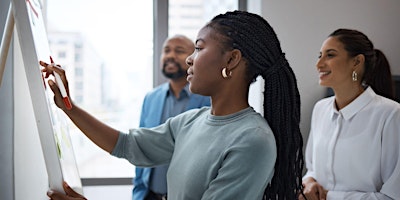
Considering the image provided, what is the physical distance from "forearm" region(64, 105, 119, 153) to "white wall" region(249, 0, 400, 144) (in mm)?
1653

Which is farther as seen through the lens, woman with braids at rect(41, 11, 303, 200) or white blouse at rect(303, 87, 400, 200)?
white blouse at rect(303, 87, 400, 200)

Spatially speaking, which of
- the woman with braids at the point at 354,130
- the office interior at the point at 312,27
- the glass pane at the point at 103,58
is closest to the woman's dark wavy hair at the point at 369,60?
the woman with braids at the point at 354,130

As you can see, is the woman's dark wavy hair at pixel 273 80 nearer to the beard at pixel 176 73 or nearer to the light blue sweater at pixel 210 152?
the light blue sweater at pixel 210 152

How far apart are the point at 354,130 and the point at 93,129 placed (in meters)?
1.06

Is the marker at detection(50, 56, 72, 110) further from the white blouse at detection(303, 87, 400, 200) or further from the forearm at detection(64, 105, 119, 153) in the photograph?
the white blouse at detection(303, 87, 400, 200)

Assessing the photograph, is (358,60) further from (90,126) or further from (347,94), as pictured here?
(90,126)

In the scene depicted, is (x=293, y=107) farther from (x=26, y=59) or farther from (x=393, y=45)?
(x=393, y=45)

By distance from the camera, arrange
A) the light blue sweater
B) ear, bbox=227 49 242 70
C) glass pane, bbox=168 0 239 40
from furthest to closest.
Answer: glass pane, bbox=168 0 239 40 < ear, bbox=227 49 242 70 < the light blue sweater

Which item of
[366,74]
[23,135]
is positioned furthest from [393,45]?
[23,135]

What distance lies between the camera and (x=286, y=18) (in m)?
2.60

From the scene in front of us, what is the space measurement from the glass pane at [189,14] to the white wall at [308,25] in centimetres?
34

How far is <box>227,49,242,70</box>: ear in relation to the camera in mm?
1046

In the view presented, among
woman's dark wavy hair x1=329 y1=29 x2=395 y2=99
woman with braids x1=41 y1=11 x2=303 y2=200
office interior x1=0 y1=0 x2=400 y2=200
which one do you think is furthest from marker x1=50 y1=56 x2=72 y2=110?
office interior x1=0 y1=0 x2=400 y2=200

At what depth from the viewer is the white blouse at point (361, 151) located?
5.22 feet
